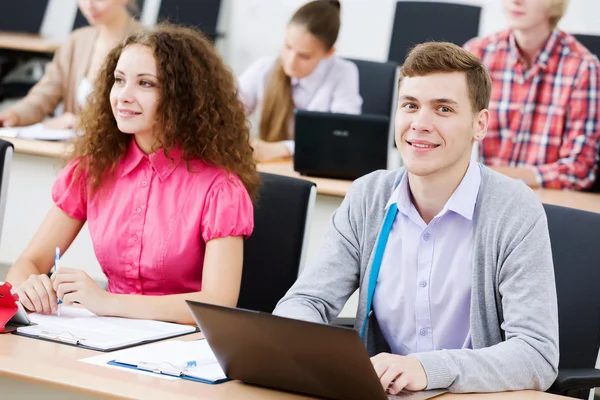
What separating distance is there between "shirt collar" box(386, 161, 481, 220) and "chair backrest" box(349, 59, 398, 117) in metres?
2.01

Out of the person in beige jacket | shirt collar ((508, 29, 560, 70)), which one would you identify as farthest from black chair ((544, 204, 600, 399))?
the person in beige jacket

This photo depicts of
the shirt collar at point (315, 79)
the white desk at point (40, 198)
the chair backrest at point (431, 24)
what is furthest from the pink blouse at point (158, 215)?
the chair backrest at point (431, 24)

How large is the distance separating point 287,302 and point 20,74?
4787 millimetres

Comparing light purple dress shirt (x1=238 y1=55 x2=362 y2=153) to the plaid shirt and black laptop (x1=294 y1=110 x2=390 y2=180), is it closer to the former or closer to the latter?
the plaid shirt

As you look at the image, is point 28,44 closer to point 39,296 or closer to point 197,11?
point 197,11

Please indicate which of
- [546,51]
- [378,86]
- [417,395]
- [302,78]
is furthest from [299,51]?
[417,395]

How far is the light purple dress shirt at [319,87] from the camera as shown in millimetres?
3674

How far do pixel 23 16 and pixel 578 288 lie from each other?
4.99 m

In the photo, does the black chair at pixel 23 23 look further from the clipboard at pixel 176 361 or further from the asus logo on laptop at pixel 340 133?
the clipboard at pixel 176 361

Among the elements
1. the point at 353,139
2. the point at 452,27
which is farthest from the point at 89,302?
the point at 452,27

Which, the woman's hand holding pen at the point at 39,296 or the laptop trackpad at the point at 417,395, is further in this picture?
the woman's hand holding pen at the point at 39,296

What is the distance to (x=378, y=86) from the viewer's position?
3783 mm

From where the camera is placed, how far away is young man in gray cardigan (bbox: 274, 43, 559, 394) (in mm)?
1569

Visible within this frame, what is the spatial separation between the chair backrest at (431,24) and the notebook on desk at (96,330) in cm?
298
